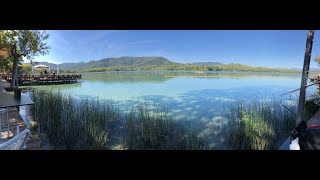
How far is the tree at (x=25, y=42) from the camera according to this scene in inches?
365

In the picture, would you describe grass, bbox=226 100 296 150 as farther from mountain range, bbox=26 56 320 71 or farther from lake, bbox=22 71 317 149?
mountain range, bbox=26 56 320 71

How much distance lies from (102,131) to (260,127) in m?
3.14

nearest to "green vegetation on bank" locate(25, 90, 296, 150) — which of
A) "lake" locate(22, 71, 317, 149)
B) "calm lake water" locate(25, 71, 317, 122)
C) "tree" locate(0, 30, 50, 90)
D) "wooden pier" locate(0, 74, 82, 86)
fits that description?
"lake" locate(22, 71, 317, 149)

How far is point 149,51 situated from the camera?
57.9ft

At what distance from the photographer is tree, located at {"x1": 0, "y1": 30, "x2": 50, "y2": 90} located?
9266mm

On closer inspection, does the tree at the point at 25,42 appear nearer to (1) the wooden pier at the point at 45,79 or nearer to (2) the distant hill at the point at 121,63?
(1) the wooden pier at the point at 45,79

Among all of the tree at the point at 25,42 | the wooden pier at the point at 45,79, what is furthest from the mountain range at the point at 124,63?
the tree at the point at 25,42

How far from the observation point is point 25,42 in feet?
33.4

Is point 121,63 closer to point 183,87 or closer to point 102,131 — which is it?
point 183,87

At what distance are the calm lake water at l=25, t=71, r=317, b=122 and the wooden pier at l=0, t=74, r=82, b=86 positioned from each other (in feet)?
1.99
